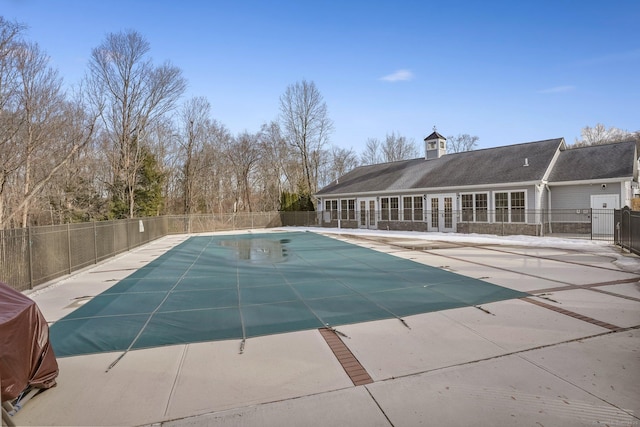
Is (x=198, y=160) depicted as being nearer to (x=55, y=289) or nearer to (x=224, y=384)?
(x=55, y=289)

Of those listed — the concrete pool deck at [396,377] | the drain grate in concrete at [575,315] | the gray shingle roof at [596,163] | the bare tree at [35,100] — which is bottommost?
the drain grate in concrete at [575,315]

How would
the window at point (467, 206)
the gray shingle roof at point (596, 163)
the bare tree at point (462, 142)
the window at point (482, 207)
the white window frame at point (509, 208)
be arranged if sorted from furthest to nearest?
the bare tree at point (462, 142) < the window at point (467, 206) < the window at point (482, 207) < the white window frame at point (509, 208) < the gray shingle roof at point (596, 163)

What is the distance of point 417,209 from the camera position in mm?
23672

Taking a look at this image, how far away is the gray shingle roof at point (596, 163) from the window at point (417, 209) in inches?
295

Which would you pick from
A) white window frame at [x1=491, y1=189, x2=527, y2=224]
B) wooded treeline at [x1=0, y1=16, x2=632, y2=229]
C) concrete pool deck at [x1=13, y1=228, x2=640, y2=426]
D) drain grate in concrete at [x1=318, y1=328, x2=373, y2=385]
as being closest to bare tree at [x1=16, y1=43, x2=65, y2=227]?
wooded treeline at [x1=0, y1=16, x2=632, y2=229]

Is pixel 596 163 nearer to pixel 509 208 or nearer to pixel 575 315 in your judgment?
pixel 509 208

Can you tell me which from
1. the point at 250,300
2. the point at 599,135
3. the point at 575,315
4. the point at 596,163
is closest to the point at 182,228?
the point at 250,300

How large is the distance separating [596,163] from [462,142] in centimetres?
3897

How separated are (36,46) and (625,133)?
60.3m

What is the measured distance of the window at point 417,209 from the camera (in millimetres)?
23484

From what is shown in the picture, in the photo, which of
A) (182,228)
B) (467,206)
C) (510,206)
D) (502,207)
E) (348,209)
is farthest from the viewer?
(348,209)

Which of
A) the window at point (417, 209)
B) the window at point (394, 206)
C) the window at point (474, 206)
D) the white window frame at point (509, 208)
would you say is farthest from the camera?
the window at point (394, 206)

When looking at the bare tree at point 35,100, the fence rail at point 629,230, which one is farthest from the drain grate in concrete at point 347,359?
the bare tree at point 35,100

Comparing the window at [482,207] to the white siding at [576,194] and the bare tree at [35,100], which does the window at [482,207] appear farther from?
the bare tree at [35,100]
